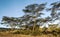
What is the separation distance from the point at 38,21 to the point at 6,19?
14170 mm

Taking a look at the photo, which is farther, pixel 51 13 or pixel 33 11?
pixel 33 11

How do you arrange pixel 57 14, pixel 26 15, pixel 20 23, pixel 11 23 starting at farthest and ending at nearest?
pixel 11 23
pixel 20 23
pixel 26 15
pixel 57 14

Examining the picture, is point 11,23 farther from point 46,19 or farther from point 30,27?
point 46,19

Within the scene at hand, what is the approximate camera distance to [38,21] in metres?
34.5

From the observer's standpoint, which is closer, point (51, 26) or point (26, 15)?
point (51, 26)

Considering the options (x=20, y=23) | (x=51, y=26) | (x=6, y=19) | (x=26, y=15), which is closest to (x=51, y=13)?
(x=51, y=26)

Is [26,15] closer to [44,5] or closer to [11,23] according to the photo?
[44,5]

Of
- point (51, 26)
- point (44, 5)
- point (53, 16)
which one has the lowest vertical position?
point (51, 26)

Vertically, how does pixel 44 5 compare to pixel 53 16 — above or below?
above

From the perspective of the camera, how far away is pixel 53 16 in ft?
99.1

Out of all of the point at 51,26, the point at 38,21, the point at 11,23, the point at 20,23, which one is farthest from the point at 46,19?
the point at 11,23

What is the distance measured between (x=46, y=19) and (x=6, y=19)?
Answer: 16065 mm

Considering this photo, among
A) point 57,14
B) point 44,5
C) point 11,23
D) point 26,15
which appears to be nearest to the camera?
point 57,14

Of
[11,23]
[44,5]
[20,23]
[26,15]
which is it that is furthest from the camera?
[11,23]
